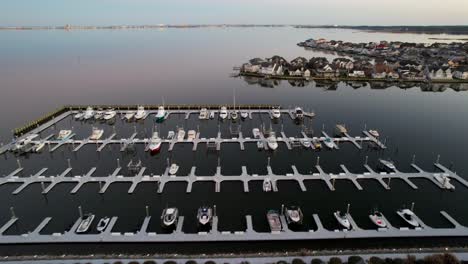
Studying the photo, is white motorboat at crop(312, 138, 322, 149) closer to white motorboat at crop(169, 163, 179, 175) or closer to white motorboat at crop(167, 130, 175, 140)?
white motorboat at crop(169, 163, 179, 175)

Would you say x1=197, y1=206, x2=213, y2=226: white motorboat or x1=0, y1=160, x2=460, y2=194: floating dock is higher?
x1=0, y1=160, x2=460, y2=194: floating dock

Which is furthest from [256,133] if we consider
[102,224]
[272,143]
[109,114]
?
[109,114]

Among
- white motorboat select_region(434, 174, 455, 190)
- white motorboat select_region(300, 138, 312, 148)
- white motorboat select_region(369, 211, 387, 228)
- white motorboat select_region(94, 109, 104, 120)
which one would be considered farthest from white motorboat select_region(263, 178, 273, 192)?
white motorboat select_region(94, 109, 104, 120)

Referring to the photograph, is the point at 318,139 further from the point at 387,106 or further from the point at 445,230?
the point at 387,106

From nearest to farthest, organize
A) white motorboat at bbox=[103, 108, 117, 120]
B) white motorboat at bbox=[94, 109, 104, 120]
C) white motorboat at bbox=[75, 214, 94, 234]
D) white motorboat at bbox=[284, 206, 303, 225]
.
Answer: white motorboat at bbox=[75, 214, 94, 234]
white motorboat at bbox=[284, 206, 303, 225]
white motorboat at bbox=[103, 108, 117, 120]
white motorboat at bbox=[94, 109, 104, 120]

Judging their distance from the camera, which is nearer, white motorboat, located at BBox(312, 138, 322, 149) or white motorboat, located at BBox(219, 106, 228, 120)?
white motorboat, located at BBox(312, 138, 322, 149)

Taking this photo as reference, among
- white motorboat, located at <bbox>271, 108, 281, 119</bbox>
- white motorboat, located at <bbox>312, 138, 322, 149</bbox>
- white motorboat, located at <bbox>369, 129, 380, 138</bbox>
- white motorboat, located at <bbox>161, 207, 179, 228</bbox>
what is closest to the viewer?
white motorboat, located at <bbox>161, 207, 179, 228</bbox>

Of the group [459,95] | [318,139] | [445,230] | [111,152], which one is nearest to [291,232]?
[445,230]
